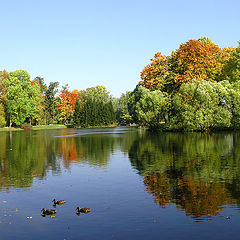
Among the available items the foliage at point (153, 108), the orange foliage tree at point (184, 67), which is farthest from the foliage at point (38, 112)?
the foliage at point (153, 108)

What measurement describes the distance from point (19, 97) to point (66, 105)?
109 feet

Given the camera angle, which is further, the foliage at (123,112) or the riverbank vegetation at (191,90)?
the foliage at (123,112)

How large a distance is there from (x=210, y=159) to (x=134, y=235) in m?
17.3

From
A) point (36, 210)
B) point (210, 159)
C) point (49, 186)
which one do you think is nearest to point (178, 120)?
point (210, 159)

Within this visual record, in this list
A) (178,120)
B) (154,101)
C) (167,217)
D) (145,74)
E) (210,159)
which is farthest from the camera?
(145,74)

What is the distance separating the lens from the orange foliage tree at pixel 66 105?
148500 mm

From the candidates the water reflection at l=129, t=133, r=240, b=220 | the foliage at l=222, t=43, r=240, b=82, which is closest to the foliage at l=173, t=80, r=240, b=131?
the foliage at l=222, t=43, r=240, b=82

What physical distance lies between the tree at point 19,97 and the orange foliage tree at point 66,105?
22896 mm

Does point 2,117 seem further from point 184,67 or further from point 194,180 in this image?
point 194,180

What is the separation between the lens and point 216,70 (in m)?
69.2

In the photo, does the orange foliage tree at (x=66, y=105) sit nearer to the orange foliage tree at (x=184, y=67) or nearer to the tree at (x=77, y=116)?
the tree at (x=77, y=116)

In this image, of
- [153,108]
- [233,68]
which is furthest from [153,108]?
[233,68]

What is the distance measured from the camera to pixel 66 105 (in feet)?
492

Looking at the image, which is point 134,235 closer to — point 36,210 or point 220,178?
point 36,210
